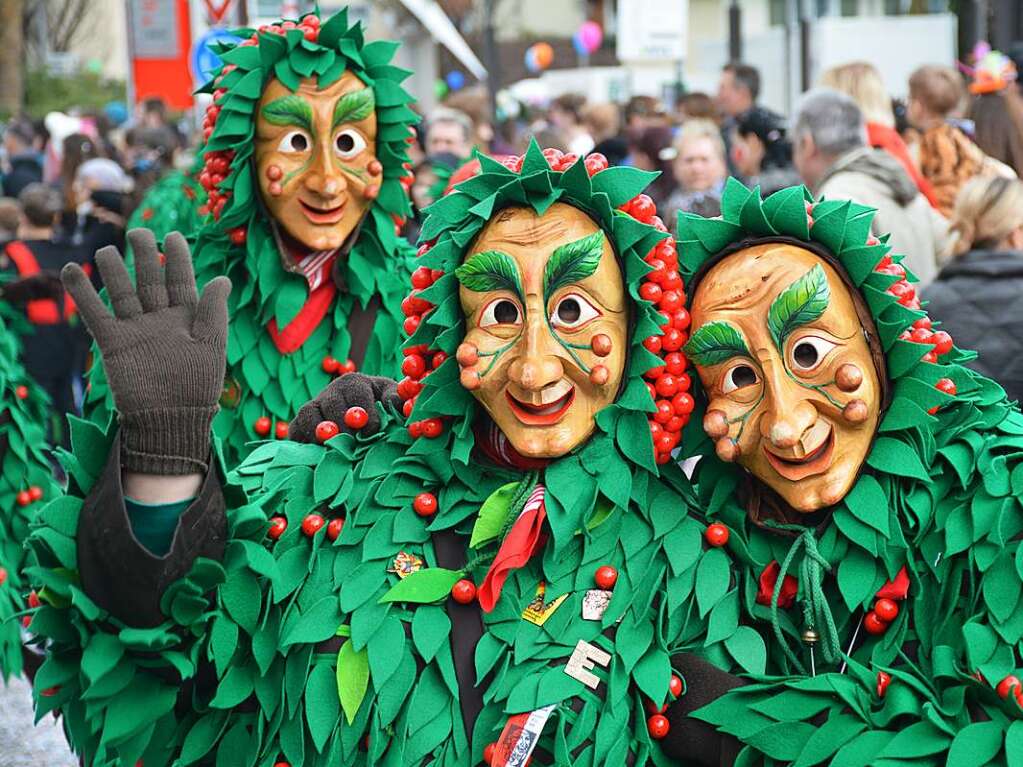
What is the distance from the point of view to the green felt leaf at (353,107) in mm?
4191

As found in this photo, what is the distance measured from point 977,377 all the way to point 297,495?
47.5 inches

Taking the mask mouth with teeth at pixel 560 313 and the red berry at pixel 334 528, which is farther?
the red berry at pixel 334 528

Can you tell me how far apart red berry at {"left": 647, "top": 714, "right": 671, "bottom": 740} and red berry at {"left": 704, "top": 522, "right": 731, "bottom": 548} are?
304 mm

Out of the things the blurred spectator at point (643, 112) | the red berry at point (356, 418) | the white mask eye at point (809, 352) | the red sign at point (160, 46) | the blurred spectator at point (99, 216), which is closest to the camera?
the white mask eye at point (809, 352)

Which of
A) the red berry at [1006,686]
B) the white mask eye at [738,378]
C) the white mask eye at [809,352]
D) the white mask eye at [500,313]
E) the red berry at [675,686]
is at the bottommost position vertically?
the red berry at [675,686]

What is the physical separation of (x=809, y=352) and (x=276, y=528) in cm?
98

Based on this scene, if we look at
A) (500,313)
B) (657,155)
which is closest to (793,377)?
(500,313)

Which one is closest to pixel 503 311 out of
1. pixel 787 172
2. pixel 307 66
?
pixel 307 66

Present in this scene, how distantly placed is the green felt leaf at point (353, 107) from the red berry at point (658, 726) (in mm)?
2102

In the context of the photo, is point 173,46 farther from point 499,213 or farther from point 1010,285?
point 499,213

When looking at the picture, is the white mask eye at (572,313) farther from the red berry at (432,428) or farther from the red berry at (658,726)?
the red berry at (658,726)

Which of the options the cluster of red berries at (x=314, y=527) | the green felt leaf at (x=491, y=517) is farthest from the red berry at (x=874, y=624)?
the cluster of red berries at (x=314, y=527)

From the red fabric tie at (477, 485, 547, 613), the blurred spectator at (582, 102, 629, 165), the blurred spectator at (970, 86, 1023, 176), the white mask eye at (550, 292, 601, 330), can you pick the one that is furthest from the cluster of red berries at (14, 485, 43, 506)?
the blurred spectator at (582, 102, 629, 165)

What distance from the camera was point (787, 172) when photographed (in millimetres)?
6539
